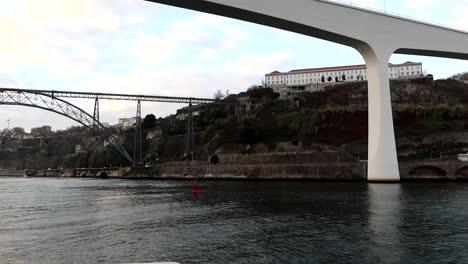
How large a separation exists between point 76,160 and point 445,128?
11829cm

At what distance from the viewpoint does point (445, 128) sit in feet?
222

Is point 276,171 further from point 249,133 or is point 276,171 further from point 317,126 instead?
point 317,126

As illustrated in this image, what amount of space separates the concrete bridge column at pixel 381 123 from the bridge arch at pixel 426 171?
8244mm

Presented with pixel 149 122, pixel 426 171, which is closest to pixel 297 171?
pixel 426 171

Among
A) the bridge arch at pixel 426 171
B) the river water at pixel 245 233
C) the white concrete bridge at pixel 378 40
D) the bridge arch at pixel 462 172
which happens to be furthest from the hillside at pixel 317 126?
the river water at pixel 245 233

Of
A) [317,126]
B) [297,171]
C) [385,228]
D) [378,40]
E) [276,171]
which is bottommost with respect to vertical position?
[385,228]

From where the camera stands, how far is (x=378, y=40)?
147ft

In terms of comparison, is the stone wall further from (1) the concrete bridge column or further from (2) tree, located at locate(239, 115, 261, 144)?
(1) the concrete bridge column

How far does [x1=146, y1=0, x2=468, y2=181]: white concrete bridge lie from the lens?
38.1 m

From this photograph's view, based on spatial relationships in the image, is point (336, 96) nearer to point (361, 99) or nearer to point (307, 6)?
point (361, 99)

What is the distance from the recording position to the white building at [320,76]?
136 metres

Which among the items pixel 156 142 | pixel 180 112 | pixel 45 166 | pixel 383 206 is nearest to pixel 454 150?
pixel 383 206

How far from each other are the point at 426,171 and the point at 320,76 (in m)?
97.9

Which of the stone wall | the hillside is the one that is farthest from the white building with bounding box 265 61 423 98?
the stone wall
